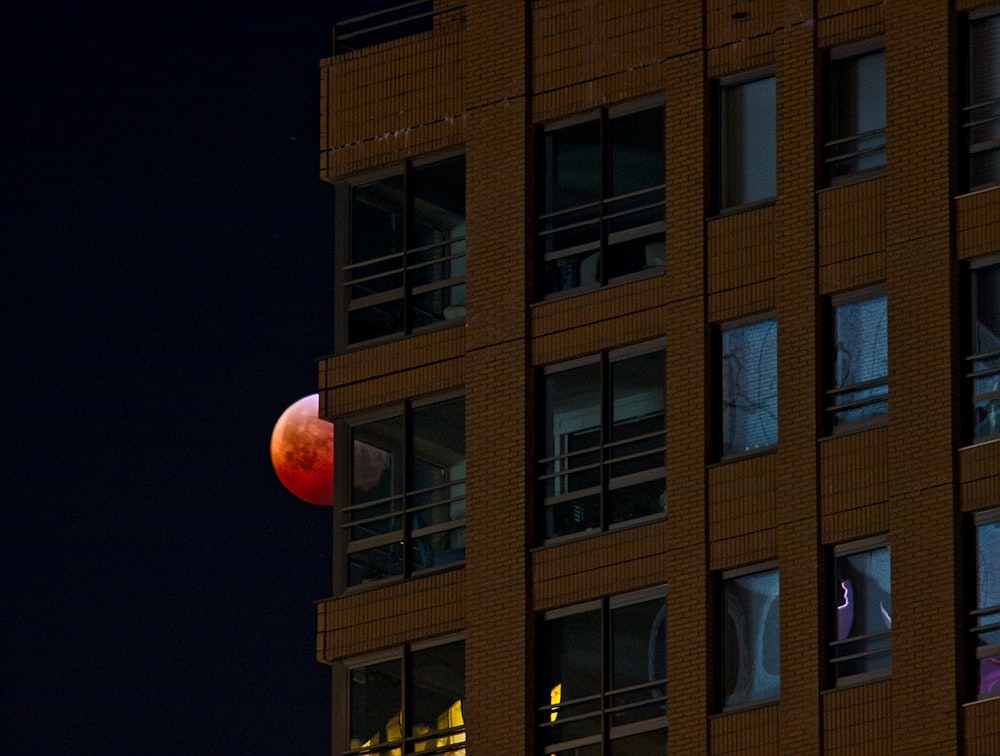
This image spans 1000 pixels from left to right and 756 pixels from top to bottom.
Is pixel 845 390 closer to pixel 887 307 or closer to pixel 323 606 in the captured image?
pixel 887 307

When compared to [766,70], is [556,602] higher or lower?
lower

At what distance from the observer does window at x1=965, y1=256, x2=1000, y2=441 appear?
5119cm

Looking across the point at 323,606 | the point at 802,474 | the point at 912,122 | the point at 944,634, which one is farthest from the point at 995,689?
the point at 323,606

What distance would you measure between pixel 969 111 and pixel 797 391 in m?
4.47

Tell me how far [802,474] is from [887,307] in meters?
2.54

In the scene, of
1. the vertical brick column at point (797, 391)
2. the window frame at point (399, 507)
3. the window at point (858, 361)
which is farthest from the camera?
the window frame at point (399, 507)

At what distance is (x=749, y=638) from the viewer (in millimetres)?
52625

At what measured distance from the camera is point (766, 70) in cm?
5450

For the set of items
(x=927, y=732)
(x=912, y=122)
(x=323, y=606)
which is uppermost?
Result: (x=912, y=122)

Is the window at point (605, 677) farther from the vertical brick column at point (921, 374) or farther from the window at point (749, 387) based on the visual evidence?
the vertical brick column at point (921, 374)

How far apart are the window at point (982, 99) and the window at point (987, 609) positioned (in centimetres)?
481

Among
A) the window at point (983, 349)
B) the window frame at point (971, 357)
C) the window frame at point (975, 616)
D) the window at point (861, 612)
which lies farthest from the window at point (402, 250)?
the window frame at point (975, 616)

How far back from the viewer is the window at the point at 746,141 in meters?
54.5

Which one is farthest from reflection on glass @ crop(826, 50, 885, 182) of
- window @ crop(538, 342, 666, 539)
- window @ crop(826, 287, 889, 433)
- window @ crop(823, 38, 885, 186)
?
window @ crop(538, 342, 666, 539)
